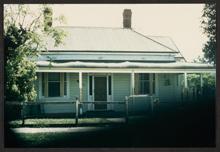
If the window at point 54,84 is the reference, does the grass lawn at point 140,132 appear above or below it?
below

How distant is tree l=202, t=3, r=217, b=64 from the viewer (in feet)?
29.3

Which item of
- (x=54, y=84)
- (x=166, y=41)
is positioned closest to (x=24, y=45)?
(x=54, y=84)

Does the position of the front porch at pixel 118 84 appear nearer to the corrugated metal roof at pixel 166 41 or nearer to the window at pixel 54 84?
the window at pixel 54 84

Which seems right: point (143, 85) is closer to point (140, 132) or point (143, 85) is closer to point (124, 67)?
point (124, 67)

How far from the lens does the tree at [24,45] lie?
368 inches

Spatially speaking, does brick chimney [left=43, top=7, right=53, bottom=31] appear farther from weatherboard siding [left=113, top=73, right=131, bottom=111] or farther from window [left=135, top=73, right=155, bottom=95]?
window [left=135, top=73, right=155, bottom=95]

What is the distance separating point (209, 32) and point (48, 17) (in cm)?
355

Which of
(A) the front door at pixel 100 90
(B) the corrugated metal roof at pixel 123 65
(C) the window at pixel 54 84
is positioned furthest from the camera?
(A) the front door at pixel 100 90

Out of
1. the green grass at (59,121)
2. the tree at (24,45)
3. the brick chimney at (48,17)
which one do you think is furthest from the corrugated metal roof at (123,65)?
the green grass at (59,121)

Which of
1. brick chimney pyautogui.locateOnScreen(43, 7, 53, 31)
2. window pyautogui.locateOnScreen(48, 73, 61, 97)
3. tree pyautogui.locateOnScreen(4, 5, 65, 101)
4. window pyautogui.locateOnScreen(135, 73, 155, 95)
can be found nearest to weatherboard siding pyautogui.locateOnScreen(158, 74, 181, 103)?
window pyautogui.locateOnScreen(135, 73, 155, 95)

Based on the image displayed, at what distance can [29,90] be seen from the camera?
9391 mm

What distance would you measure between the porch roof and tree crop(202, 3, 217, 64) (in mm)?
244

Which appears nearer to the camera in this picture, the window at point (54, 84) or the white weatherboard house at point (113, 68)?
the white weatherboard house at point (113, 68)

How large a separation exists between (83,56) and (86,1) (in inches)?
67.6
